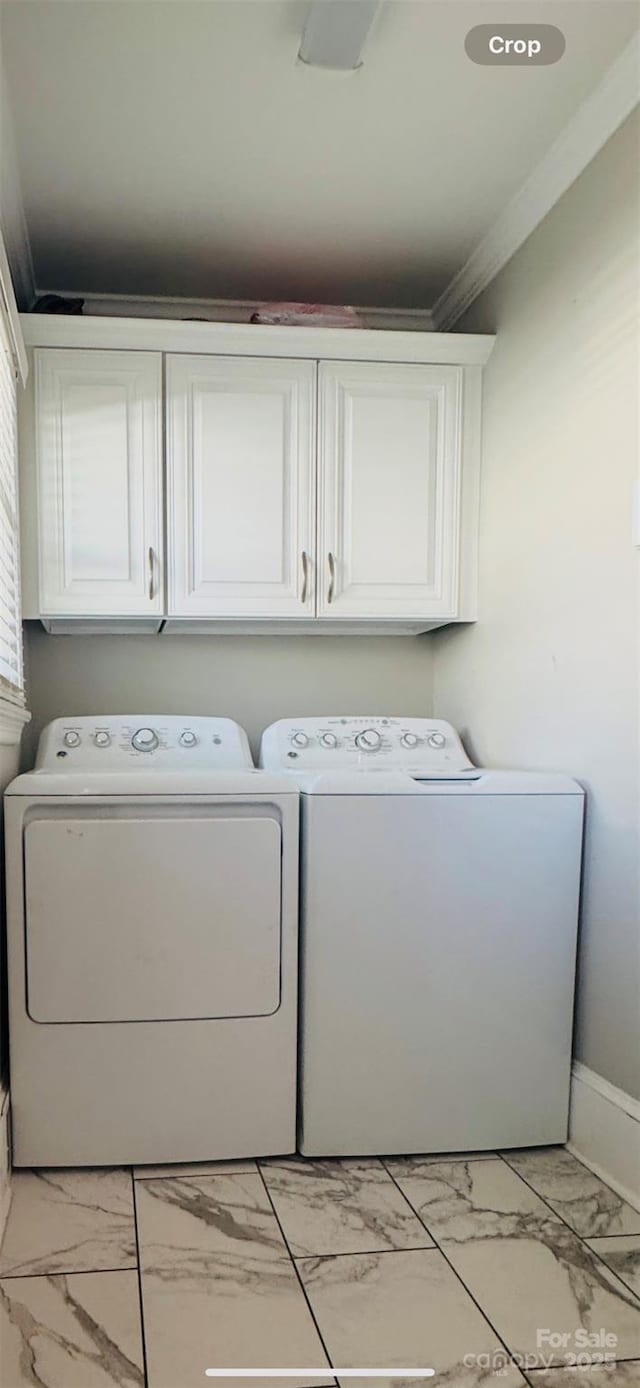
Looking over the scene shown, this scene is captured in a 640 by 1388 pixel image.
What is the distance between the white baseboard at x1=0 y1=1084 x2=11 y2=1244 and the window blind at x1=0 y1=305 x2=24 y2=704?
2.67 feet

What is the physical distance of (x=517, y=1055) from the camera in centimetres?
208

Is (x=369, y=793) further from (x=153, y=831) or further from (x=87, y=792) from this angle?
(x=87, y=792)

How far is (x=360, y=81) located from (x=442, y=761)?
162cm

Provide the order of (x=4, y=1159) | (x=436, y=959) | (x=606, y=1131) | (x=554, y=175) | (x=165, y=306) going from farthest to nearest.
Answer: (x=165, y=306) → (x=554, y=175) → (x=436, y=959) → (x=606, y=1131) → (x=4, y=1159)

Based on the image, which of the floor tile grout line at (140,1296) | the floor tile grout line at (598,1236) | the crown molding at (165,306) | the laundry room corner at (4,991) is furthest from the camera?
the crown molding at (165,306)

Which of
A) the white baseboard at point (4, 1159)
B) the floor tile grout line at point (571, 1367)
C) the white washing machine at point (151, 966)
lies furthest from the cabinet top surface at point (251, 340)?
the floor tile grout line at point (571, 1367)

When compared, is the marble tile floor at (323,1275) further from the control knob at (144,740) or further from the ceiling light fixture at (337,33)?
the ceiling light fixture at (337,33)

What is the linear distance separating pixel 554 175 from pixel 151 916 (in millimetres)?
1857

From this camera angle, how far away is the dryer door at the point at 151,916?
1.97 meters

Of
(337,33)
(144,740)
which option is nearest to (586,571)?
(337,33)

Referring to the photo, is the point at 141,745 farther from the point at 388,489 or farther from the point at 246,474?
the point at 388,489

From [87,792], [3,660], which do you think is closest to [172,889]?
[87,792]

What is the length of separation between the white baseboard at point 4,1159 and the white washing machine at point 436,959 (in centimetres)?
60

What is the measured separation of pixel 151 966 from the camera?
199cm
